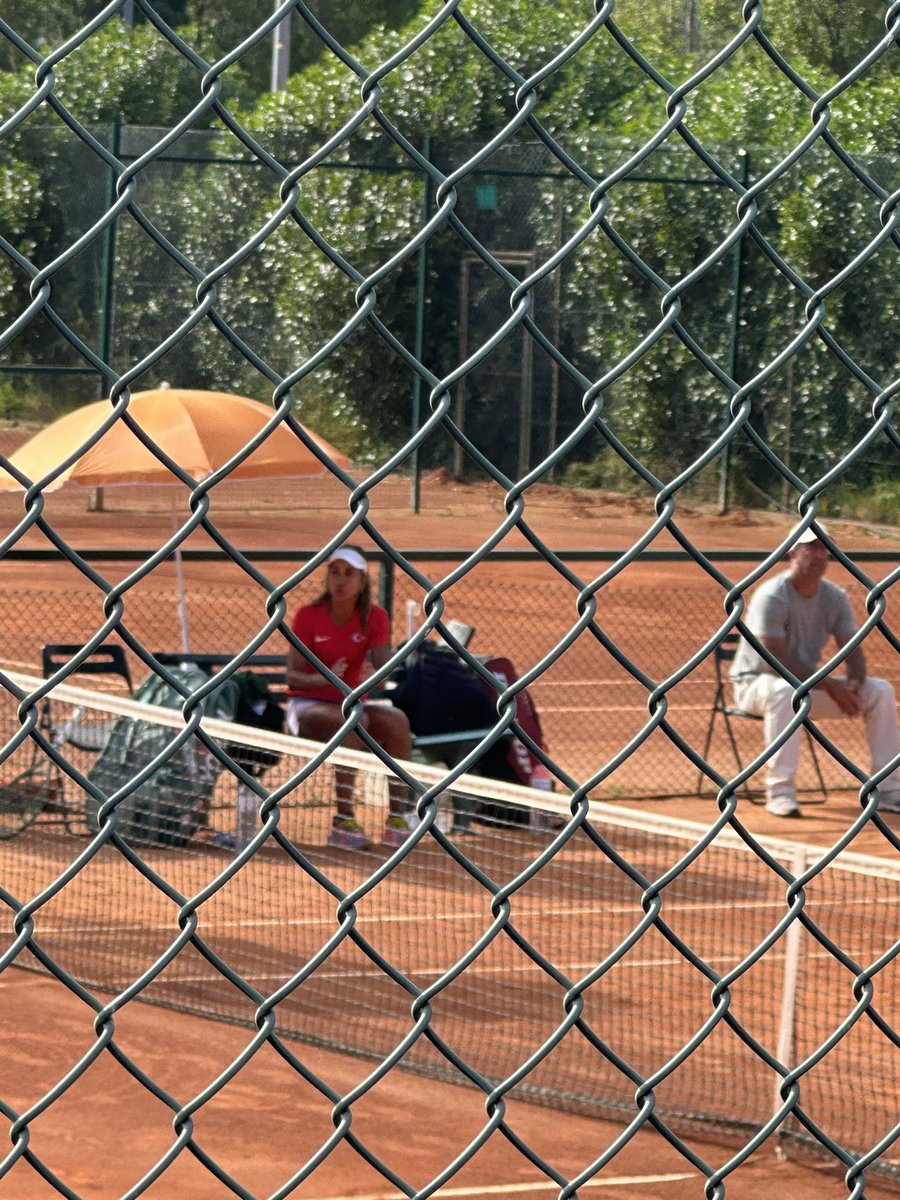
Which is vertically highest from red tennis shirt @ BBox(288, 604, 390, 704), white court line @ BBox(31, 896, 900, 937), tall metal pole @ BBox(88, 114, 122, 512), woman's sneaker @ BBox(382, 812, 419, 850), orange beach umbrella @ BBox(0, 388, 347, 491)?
tall metal pole @ BBox(88, 114, 122, 512)

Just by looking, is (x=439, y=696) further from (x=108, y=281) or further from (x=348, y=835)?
(x=108, y=281)

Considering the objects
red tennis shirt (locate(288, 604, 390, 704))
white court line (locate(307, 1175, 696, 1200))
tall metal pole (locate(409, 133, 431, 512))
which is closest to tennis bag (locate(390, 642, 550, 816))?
red tennis shirt (locate(288, 604, 390, 704))

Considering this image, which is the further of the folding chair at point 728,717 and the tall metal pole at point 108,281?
the tall metal pole at point 108,281

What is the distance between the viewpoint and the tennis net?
5.09m

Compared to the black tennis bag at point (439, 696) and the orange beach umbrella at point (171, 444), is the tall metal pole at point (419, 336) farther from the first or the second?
the black tennis bag at point (439, 696)

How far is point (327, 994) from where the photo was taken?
5832 millimetres

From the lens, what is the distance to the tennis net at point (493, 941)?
5.09 metres

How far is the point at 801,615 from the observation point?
8.46 metres

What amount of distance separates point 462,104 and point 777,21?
1379 centimetres

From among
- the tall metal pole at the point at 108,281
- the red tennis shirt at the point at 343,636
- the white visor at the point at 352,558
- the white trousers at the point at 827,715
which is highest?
the tall metal pole at the point at 108,281

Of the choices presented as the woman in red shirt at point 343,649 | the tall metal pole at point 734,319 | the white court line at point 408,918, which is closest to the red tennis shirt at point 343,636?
the woman in red shirt at point 343,649

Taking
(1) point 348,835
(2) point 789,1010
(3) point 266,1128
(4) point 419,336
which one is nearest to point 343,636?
(1) point 348,835

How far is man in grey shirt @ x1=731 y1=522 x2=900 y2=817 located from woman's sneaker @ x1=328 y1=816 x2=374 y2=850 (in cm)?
239

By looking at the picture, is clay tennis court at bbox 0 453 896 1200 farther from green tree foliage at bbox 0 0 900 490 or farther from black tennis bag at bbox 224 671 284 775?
green tree foliage at bbox 0 0 900 490
